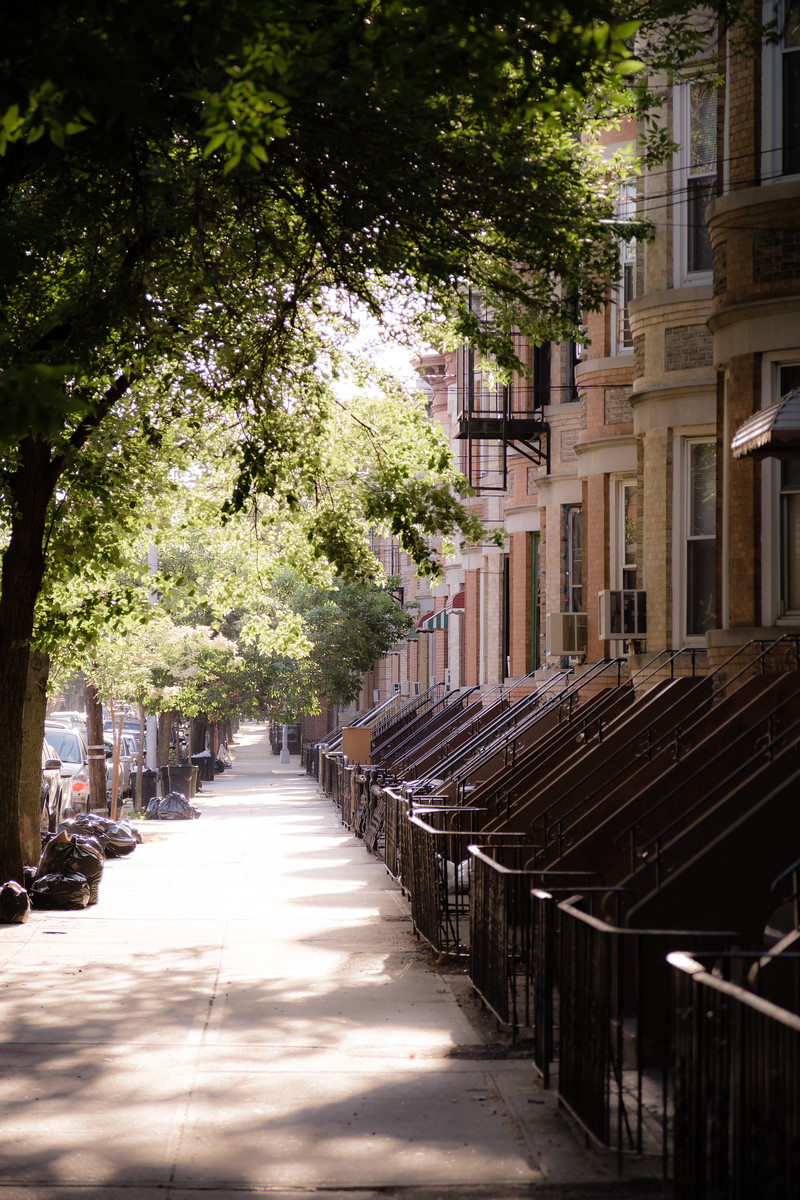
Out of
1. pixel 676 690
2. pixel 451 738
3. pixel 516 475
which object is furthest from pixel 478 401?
pixel 676 690

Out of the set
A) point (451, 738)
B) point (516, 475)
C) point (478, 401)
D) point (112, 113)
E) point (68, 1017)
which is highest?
point (478, 401)

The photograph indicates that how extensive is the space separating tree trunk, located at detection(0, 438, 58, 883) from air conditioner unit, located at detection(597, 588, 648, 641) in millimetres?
5943

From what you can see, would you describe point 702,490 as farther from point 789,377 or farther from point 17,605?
point 17,605

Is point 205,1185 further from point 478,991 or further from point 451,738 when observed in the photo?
point 451,738

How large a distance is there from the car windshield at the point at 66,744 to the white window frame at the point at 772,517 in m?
19.2

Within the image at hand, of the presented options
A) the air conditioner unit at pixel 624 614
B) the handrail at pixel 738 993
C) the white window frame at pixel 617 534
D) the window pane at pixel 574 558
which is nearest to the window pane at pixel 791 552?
the air conditioner unit at pixel 624 614

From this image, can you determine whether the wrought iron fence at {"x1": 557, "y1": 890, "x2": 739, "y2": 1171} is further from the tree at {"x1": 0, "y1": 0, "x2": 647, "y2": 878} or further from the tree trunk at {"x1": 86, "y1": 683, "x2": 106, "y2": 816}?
the tree trunk at {"x1": 86, "y1": 683, "x2": 106, "y2": 816}

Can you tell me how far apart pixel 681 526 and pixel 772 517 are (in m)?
2.98

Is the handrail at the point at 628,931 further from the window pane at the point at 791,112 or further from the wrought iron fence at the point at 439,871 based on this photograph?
the window pane at the point at 791,112

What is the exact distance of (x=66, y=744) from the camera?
28.6 metres

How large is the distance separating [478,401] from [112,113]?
23.1 meters

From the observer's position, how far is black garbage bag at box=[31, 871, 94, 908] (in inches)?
563

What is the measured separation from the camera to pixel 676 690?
12.5m

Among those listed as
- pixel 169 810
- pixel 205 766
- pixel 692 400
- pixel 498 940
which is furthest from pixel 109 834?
pixel 205 766
